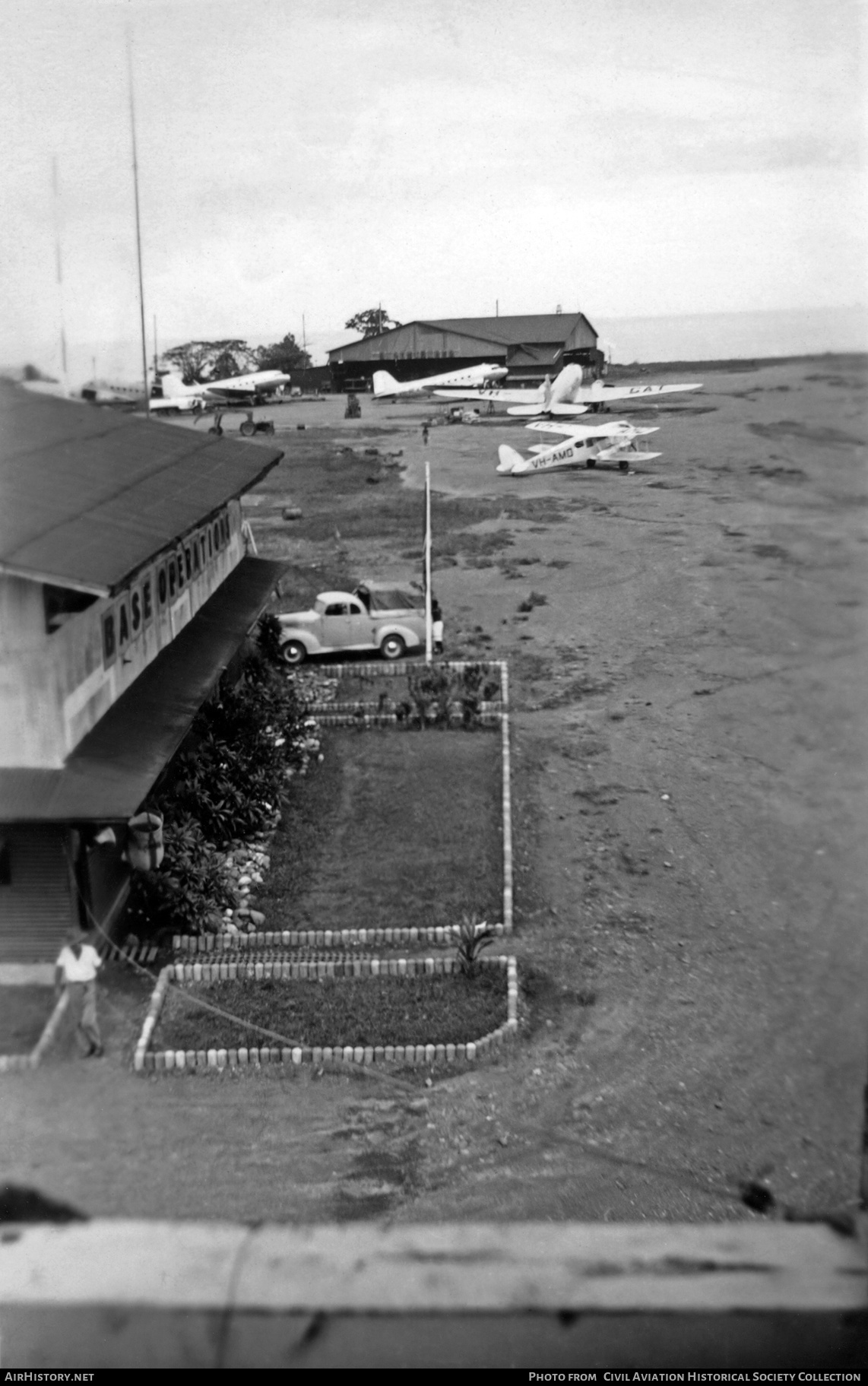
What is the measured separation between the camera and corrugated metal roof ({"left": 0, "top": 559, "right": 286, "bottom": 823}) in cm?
1007

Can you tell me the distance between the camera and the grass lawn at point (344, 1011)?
10641mm

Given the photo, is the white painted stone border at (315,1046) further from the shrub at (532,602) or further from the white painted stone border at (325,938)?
the shrub at (532,602)

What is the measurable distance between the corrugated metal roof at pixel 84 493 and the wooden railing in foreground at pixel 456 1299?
6.60 metres

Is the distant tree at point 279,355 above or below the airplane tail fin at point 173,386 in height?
above

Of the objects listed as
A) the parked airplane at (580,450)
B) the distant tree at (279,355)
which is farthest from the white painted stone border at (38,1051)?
the parked airplane at (580,450)

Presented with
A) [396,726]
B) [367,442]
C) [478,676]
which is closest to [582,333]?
[478,676]

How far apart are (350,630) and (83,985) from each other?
14032 mm

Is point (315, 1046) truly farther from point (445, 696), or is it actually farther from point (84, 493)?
point (445, 696)

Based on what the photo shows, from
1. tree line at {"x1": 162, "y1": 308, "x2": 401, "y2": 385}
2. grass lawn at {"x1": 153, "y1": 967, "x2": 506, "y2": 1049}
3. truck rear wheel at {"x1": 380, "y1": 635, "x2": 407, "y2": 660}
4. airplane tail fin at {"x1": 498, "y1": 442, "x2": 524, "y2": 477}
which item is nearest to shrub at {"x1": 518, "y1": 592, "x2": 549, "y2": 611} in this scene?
truck rear wheel at {"x1": 380, "y1": 635, "x2": 407, "y2": 660}

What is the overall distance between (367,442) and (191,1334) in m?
46.2

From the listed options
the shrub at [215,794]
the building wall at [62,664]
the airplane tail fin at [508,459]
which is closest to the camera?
the building wall at [62,664]

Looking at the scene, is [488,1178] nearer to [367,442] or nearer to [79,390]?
[79,390]

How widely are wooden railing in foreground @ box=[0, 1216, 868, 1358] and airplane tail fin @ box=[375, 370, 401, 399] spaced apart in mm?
46070

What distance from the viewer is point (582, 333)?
2447cm
